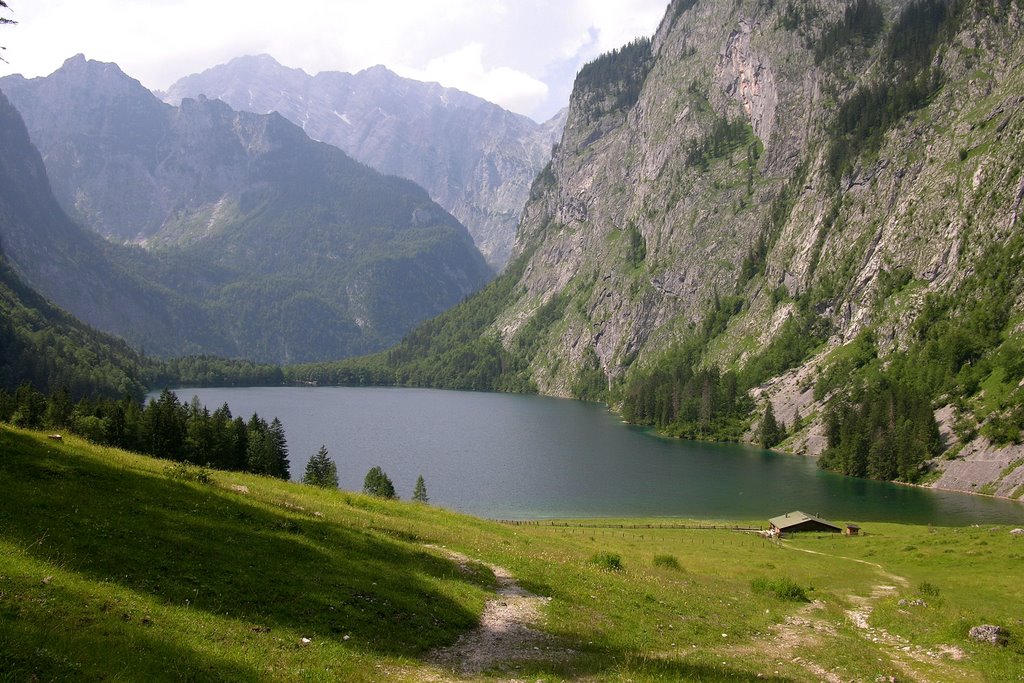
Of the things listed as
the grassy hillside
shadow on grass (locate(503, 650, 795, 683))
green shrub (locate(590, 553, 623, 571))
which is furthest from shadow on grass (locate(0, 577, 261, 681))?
green shrub (locate(590, 553, 623, 571))

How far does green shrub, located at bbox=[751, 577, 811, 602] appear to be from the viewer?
3947cm

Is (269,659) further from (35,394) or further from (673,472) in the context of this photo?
(673,472)

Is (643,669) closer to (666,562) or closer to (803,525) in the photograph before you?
(666,562)

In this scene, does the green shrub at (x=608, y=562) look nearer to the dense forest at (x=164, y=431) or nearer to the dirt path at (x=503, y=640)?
the dirt path at (x=503, y=640)

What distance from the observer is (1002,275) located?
169m

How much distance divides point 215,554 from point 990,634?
30.7 metres

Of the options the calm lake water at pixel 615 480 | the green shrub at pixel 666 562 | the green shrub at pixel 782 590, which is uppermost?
the green shrub at pixel 782 590

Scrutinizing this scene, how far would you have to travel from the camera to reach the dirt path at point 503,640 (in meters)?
19.8

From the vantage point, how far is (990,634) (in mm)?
28500

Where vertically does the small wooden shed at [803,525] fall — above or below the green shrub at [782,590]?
below

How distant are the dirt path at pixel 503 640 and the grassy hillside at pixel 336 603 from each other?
17 cm

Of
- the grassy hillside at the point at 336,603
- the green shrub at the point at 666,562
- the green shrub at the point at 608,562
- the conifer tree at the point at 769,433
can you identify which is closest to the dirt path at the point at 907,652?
the grassy hillside at the point at 336,603

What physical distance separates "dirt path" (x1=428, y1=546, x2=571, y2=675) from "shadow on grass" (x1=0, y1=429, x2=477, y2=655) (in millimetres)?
674

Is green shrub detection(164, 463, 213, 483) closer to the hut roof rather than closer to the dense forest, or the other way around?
the dense forest
